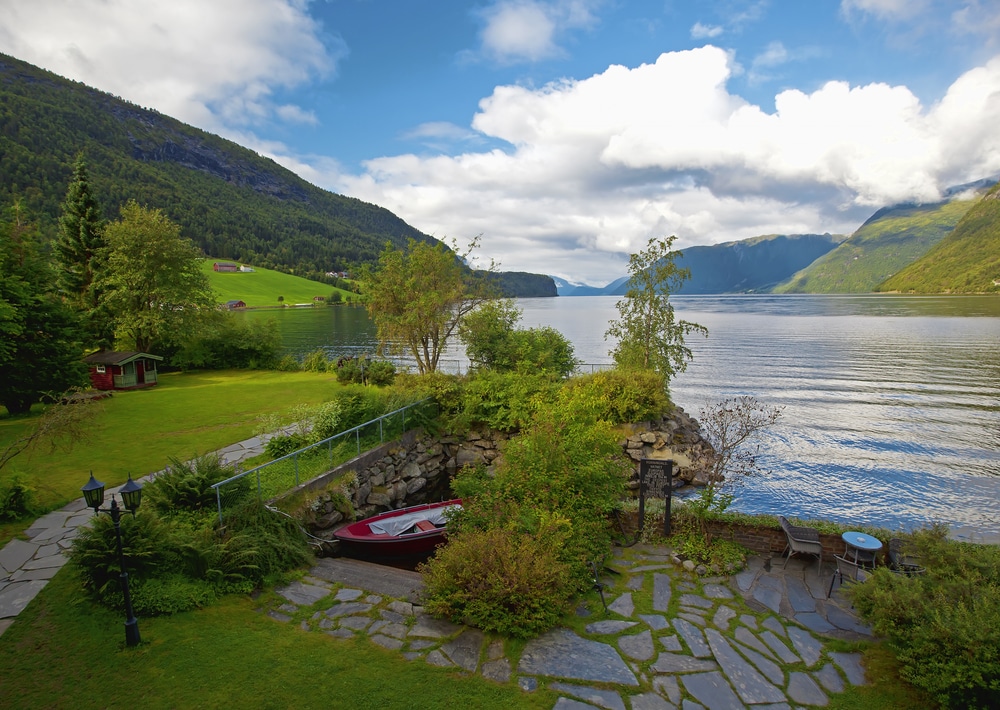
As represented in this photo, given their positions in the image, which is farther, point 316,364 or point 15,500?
point 316,364

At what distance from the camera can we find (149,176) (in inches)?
5123

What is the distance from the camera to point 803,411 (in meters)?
28.6

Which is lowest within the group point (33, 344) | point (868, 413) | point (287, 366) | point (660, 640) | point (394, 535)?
point (868, 413)

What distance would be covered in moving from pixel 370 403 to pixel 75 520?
23.2 feet

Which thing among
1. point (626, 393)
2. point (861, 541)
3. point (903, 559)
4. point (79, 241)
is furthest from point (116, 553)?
point (79, 241)

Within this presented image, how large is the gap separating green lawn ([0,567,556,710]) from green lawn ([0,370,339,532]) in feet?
11.6

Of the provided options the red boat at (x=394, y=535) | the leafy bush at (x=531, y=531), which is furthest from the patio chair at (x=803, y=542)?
the red boat at (x=394, y=535)

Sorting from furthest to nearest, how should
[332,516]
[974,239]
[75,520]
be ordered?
[974,239]
[332,516]
[75,520]

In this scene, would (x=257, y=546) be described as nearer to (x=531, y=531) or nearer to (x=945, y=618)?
(x=531, y=531)

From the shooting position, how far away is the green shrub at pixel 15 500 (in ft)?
29.7

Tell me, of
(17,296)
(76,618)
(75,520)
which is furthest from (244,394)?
(76,618)

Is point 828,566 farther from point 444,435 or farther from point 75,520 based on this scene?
point 75,520

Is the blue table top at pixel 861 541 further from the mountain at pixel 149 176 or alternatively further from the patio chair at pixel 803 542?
the mountain at pixel 149 176

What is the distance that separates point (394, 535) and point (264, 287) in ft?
382
